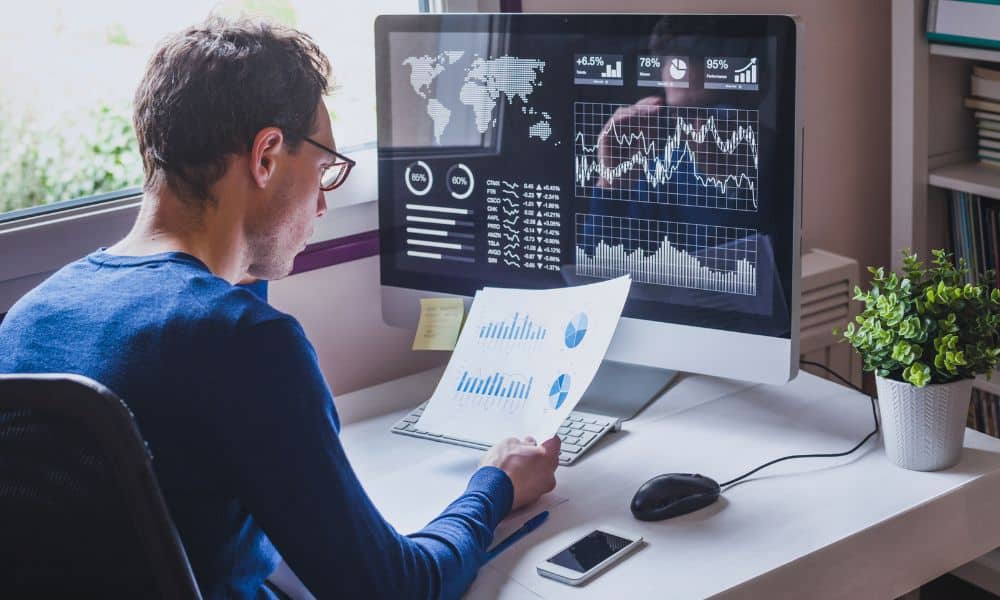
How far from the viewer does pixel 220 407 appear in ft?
3.38

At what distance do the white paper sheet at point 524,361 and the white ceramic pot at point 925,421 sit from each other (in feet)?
1.15

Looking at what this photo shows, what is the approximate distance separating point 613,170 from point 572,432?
359 millimetres

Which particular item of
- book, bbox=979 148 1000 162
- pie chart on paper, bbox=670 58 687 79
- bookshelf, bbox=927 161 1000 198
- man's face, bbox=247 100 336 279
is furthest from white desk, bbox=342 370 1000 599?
book, bbox=979 148 1000 162

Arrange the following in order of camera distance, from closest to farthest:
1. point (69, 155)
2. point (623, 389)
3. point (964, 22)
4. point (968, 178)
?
point (623, 389) → point (69, 155) → point (964, 22) → point (968, 178)

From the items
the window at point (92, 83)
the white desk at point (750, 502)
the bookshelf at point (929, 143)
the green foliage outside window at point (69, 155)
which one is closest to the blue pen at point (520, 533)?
the white desk at point (750, 502)

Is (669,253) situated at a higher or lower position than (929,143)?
lower

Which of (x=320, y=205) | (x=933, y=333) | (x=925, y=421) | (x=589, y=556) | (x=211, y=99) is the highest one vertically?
(x=211, y=99)

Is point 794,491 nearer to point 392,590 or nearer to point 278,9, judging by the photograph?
point 392,590

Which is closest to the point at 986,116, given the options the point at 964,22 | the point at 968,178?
the point at 968,178

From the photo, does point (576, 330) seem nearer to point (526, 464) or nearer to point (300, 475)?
point (526, 464)

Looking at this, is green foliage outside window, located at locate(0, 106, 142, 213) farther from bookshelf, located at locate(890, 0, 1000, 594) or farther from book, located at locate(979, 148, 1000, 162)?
book, located at locate(979, 148, 1000, 162)

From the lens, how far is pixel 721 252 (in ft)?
4.93

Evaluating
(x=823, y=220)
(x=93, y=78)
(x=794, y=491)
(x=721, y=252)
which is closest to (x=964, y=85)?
(x=823, y=220)

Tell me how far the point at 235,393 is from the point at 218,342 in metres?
0.05
